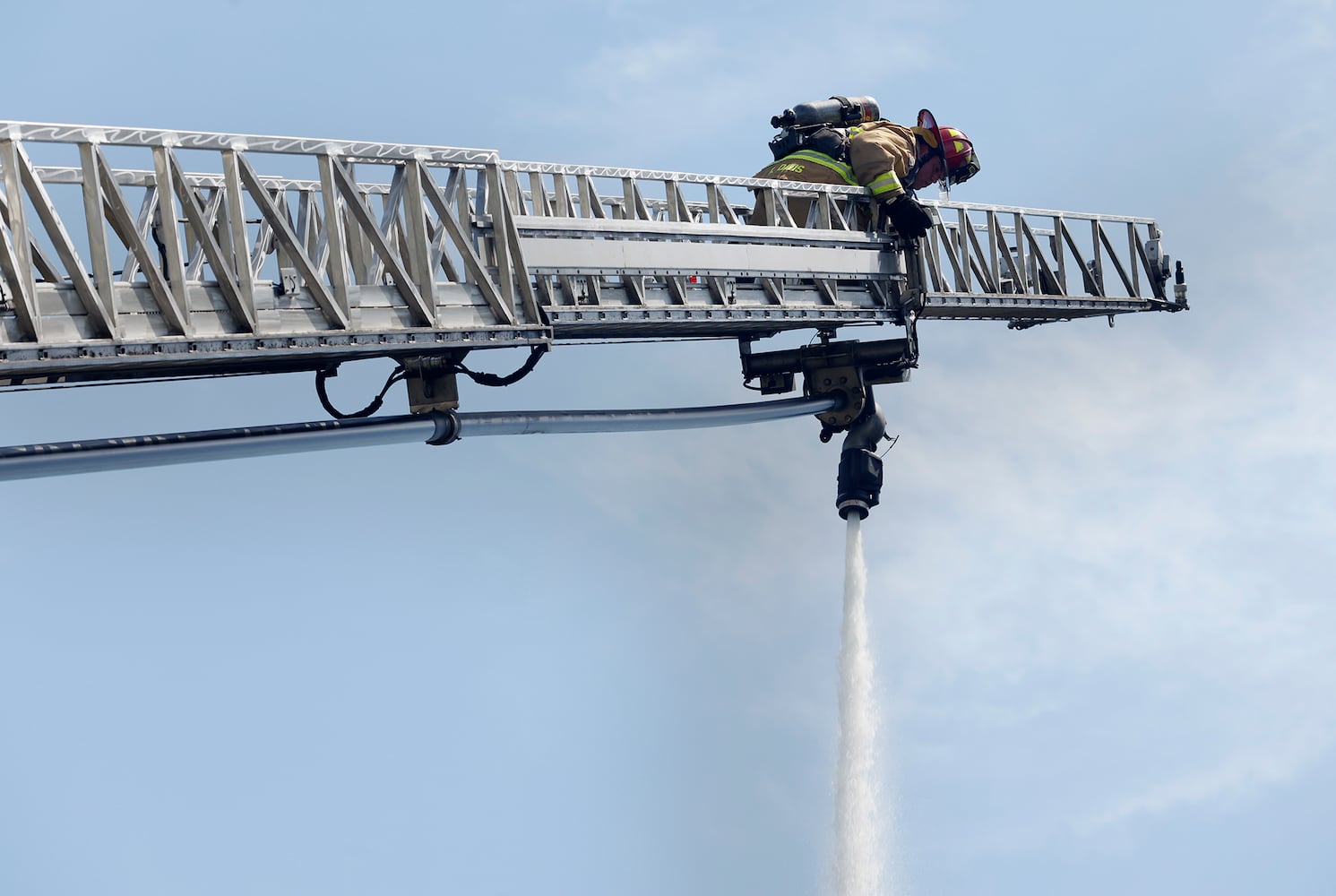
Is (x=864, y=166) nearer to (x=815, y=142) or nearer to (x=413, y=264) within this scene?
(x=815, y=142)

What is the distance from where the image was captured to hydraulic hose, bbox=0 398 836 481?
13742 mm

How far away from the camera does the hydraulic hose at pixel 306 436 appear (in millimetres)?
13742

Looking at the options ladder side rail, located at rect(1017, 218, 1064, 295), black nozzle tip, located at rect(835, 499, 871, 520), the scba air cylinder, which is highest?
the scba air cylinder

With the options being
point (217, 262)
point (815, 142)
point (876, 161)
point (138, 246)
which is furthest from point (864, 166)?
point (138, 246)

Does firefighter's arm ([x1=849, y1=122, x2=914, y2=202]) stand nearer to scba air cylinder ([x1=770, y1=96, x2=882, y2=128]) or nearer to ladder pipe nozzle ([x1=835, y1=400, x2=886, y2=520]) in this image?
scba air cylinder ([x1=770, y1=96, x2=882, y2=128])

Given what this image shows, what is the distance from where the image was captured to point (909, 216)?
21.1 metres

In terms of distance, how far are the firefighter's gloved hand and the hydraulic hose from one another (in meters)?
3.38

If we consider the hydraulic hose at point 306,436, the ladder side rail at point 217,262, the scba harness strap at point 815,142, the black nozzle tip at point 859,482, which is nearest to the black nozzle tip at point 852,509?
the black nozzle tip at point 859,482

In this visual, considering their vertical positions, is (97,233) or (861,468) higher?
(97,233)

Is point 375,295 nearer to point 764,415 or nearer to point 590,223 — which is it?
point 590,223

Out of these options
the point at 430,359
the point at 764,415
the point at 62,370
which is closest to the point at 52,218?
the point at 62,370

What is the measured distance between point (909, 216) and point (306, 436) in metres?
8.57

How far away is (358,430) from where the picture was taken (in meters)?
15.9

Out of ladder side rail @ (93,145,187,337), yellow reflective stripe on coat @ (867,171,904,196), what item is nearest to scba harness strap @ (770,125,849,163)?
yellow reflective stripe on coat @ (867,171,904,196)
